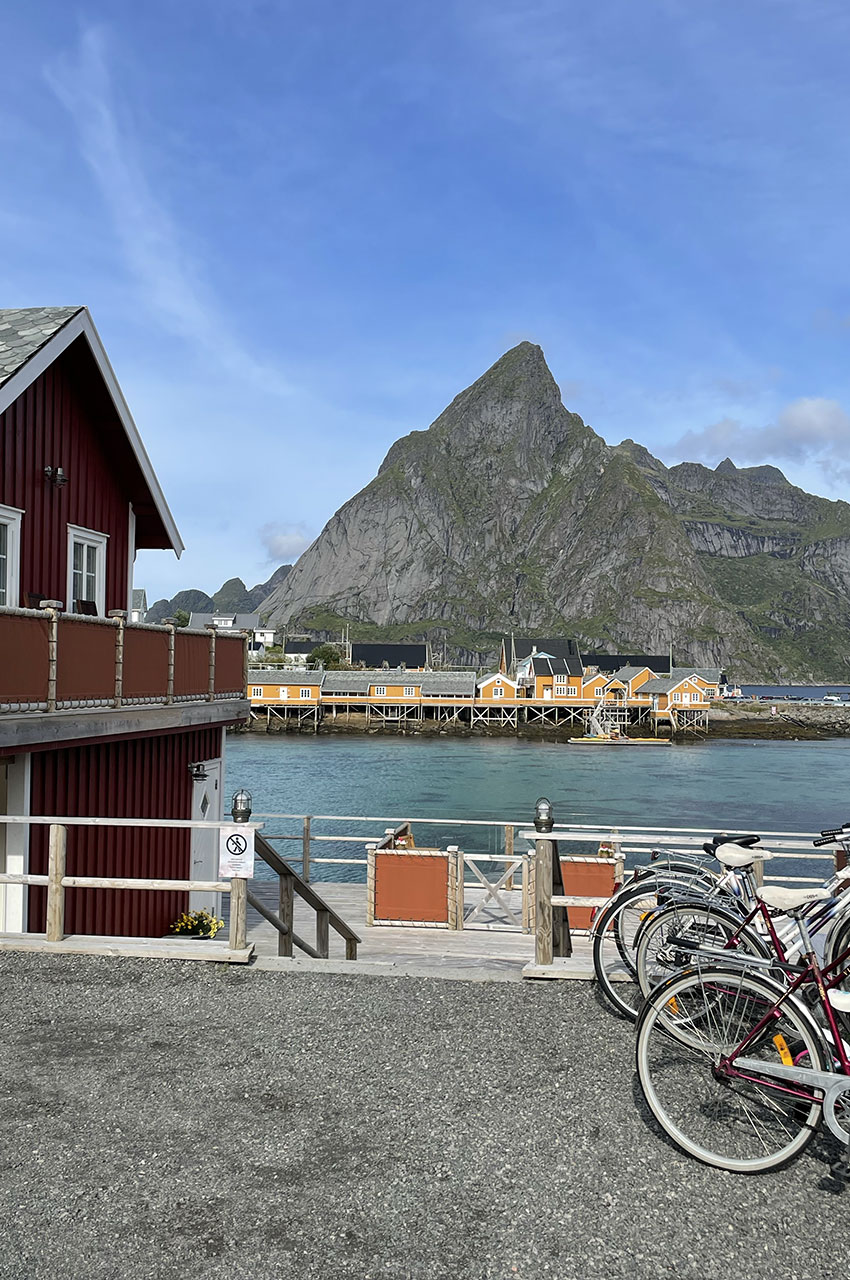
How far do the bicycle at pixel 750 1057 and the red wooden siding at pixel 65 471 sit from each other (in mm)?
9709

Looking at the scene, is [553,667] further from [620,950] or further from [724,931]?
[724,931]

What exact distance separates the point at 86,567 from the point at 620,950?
9849mm

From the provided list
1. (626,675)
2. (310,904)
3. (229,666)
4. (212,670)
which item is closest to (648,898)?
(310,904)

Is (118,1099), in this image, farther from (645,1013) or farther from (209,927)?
(209,927)

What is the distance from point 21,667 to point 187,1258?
684 cm

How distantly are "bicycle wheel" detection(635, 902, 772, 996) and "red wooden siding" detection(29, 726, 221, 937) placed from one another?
7.24 meters

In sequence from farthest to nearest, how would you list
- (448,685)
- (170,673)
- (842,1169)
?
(448,685) < (170,673) < (842,1169)

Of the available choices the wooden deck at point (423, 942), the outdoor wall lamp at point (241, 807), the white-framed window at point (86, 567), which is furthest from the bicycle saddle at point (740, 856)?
the white-framed window at point (86, 567)

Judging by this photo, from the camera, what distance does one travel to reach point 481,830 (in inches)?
1831

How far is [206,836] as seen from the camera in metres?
16.3

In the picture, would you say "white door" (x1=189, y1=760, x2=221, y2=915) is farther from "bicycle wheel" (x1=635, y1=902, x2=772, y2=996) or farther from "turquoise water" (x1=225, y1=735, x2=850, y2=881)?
"turquoise water" (x1=225, y1=735, x2=850, y2=881)

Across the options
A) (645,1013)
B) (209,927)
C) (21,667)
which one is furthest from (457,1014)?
(209,927)

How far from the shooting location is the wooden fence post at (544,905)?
7965mm

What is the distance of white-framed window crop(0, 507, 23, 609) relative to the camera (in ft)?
38.2
